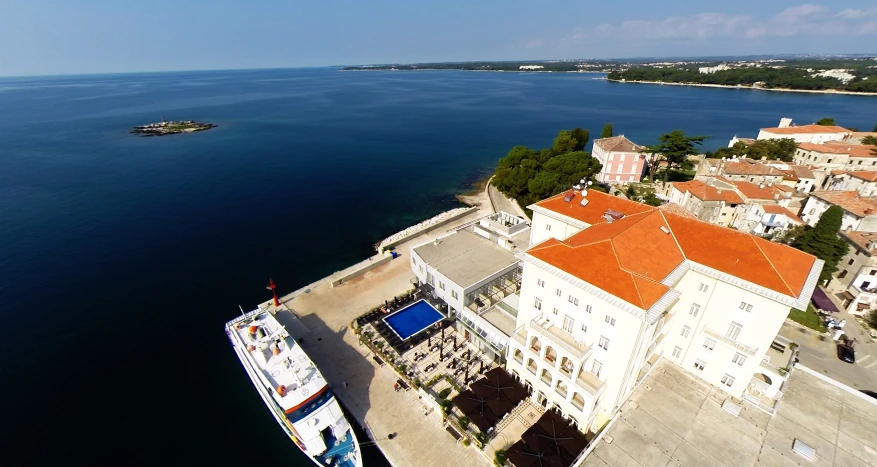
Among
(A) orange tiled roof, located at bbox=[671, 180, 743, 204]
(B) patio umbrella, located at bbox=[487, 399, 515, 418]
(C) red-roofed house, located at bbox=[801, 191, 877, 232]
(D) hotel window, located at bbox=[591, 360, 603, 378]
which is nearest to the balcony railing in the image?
(D) hotel window, located at bbox=[591, 360, 603, 378]

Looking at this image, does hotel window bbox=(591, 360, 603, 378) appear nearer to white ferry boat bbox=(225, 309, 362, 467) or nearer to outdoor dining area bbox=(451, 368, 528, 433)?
outdoor dining area bbox=(451, 368, 528, 433)

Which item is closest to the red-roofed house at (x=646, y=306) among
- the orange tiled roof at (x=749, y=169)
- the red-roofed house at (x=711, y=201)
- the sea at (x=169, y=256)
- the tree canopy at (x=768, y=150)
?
the sea at (x=169, y=256)

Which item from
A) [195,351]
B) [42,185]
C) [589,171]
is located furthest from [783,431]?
[42,185]

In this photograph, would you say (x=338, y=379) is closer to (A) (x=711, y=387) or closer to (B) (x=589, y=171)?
(A) (x=711, y=387)

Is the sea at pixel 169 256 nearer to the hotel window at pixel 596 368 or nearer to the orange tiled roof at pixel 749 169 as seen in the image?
the hotel window at pixel 596 368

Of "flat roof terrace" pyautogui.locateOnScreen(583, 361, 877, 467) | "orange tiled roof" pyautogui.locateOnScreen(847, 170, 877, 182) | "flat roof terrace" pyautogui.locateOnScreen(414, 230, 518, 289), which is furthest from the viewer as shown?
"orange tiled roof" pyautogui.locateOnScreen(847, 170, 877, 182)

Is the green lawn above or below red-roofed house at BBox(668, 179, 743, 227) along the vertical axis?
below

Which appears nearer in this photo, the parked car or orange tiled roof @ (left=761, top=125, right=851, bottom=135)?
the parked car
